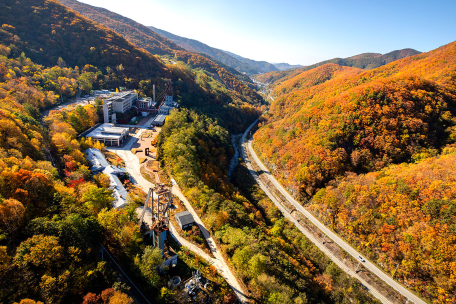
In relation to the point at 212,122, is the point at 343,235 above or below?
below

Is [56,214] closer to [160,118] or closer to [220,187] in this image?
[220,187]

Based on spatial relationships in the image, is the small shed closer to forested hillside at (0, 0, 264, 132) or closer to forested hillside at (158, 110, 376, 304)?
forested hillside at (158, 110, 376, 304)

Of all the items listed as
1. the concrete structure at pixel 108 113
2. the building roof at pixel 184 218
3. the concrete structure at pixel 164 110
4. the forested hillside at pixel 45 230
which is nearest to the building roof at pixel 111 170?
the forested hillside at pixel 45 230

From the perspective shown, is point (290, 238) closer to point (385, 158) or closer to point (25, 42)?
point (385, 158)

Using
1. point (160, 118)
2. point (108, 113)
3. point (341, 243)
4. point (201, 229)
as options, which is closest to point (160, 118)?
point (160, 118)

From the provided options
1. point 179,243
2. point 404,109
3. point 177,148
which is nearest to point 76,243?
point 179,243

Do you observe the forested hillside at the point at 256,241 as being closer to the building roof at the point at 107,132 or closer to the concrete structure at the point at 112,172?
the concrete structure at the point at 112,172
